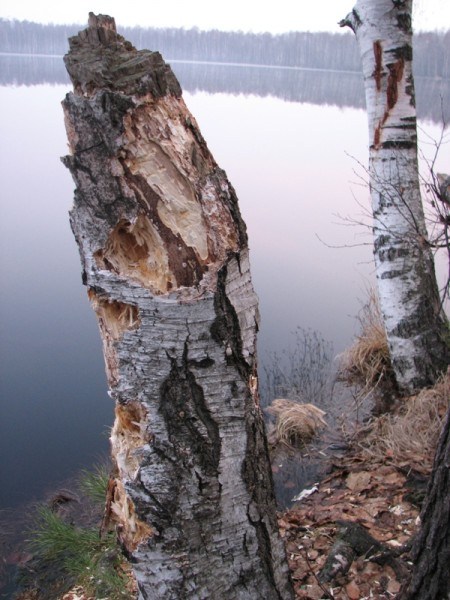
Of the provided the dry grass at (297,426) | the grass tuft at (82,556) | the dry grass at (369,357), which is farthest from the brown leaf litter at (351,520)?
the dry grass at (369,357)

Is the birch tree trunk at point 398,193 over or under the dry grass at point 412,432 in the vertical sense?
over

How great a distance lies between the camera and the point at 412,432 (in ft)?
12.1

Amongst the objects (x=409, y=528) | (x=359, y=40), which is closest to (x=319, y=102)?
(x=359, y=40)

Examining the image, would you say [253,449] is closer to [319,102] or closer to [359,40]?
[359,40]

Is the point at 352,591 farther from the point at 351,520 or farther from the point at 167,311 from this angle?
the point at 167,311

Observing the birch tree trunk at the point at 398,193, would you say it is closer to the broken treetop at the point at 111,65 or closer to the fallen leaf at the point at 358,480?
the fallen leaf at the point at 358,480

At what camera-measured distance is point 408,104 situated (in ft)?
11.9

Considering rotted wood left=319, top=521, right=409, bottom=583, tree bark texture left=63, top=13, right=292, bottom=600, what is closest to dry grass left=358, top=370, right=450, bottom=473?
rotted wood left=319, top=521, right=409, bottom=583

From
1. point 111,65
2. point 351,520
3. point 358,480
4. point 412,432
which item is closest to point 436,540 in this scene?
point 351,520

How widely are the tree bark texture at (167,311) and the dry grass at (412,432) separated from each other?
215cm

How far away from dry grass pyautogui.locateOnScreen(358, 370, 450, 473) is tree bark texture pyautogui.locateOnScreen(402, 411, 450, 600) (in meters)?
1.70

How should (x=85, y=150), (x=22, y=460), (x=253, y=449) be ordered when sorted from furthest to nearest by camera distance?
(x=22, y=460), (x=253, y=449), (x=85, y=150)

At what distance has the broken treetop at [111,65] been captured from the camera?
4.29 ft

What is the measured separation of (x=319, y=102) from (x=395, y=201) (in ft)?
73.7
